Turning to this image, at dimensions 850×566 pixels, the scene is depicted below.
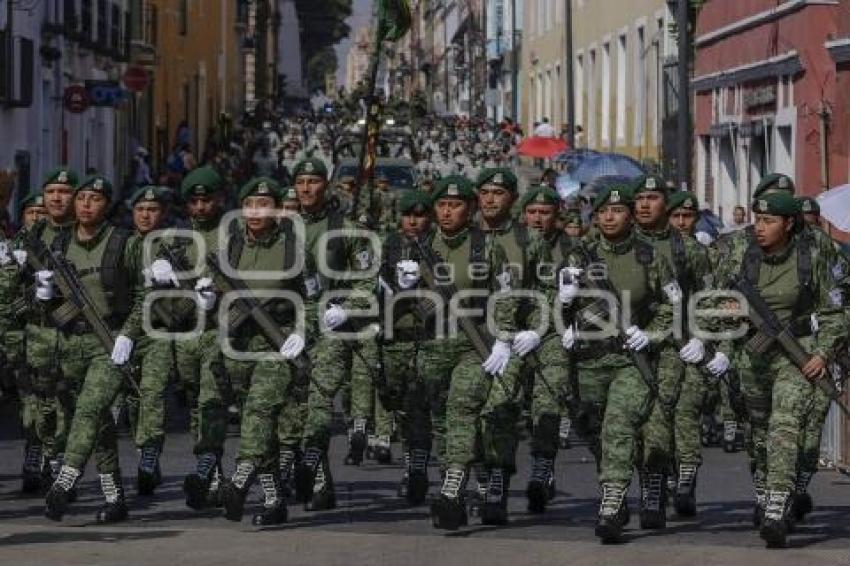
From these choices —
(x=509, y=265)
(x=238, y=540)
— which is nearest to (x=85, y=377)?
(x=238, y=540)

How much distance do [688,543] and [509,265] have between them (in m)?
1.80

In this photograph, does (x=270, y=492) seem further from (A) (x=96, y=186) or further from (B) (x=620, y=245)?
(B) (x=620, y=245)

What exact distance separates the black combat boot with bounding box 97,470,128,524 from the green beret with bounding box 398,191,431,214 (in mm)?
2810

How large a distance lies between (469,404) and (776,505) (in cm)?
179

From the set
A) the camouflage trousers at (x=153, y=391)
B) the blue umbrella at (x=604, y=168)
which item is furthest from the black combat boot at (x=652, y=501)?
the blue umbrella at (x=604, y=168)

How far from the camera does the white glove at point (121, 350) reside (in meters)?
12.8

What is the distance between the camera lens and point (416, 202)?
14906 millimetres

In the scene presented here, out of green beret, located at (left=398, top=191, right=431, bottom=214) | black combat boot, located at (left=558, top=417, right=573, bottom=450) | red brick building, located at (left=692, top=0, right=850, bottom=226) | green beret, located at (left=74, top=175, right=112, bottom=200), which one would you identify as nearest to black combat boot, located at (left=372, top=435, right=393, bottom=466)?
black combat boot, located at (left=558, top=417, right=573, bottom=450)

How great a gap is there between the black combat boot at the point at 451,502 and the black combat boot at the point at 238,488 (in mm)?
1004

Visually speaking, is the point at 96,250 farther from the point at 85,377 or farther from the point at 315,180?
the point at 315,180

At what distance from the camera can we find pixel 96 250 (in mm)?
13234

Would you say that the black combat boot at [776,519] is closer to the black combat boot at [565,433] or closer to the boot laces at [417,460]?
the boot laces at [417,460]

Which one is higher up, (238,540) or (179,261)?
(179,261)

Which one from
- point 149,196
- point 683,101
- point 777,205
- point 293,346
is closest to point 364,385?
point 149,196
